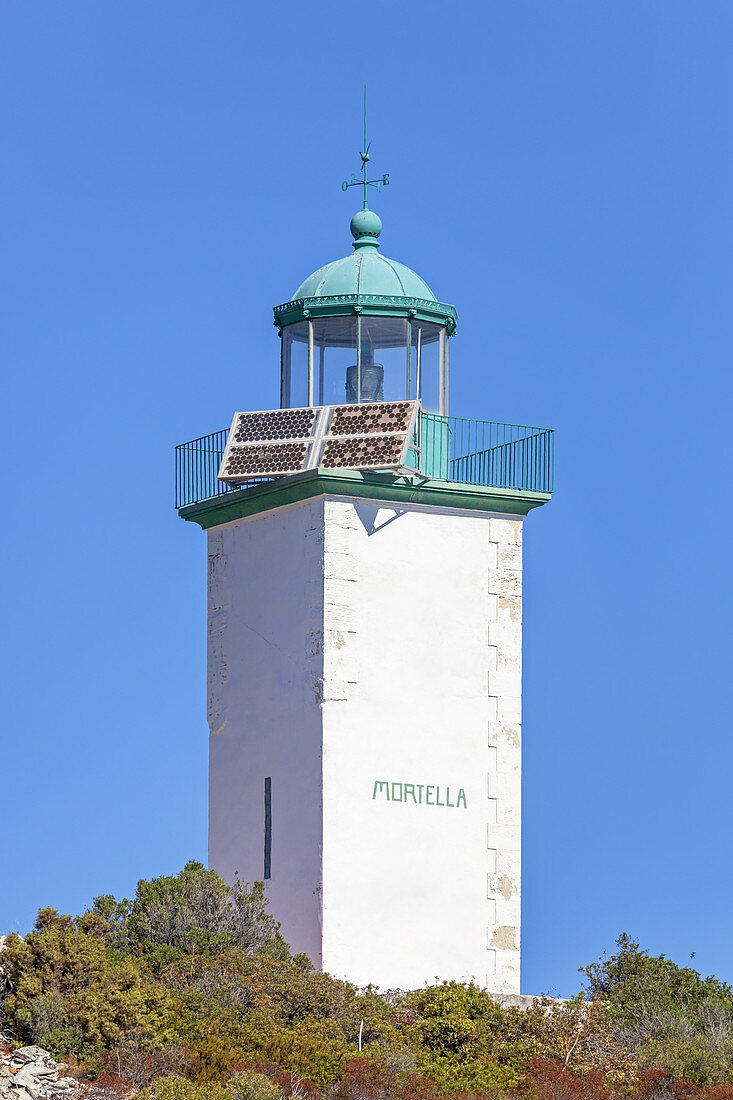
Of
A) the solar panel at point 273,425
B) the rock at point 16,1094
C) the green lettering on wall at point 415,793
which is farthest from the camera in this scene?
the solar panel at point 273,425

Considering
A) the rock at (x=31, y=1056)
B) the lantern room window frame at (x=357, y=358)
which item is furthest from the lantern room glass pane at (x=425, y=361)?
the rock at (x=31, y=1056)

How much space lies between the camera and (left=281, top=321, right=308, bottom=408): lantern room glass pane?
93.9ft

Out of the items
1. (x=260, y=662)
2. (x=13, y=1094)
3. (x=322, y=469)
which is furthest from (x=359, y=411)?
(x=13, y=1094)

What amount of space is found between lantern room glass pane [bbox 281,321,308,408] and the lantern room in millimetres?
12

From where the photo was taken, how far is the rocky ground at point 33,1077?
2188 centimetres

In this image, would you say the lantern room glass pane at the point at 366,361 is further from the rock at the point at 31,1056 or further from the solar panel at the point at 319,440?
the rock at the point at 31,1056

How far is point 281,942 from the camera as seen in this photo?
25828 millimetres

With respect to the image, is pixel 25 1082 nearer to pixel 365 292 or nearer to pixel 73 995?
pixel 73 995

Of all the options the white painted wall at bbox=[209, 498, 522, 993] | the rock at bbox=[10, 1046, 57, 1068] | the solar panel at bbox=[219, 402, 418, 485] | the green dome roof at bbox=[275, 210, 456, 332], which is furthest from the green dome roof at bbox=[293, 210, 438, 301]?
the rock at bbox=[10, 1046, 57, 1068]

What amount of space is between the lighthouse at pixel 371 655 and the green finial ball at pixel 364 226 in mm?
687

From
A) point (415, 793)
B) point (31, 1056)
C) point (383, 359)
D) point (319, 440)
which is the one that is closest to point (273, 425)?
point (319, 440)

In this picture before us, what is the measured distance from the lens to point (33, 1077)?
22094mm

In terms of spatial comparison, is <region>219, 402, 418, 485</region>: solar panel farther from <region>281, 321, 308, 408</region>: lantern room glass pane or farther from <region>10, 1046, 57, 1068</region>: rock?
<region>10, 1046, 57, 1068</region>: rock

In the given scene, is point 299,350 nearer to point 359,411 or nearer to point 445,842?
point 359,411
